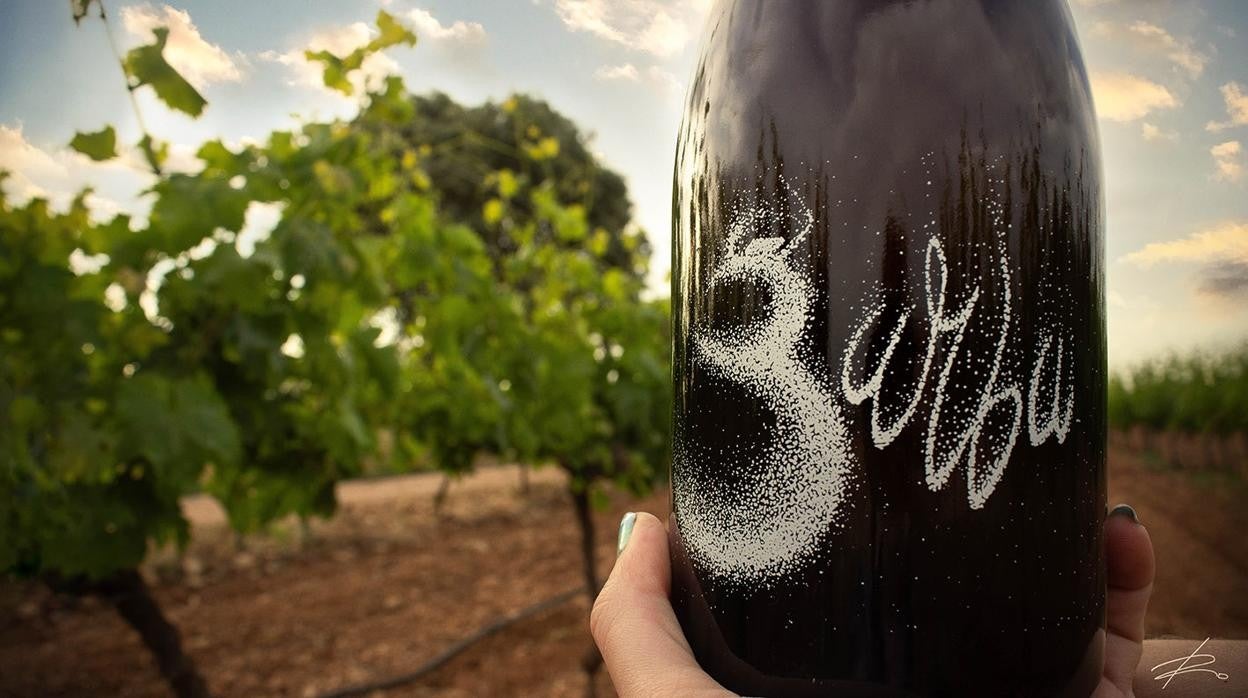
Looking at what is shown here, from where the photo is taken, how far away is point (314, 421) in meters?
2.64

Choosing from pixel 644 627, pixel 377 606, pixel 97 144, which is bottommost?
pixel 377 606

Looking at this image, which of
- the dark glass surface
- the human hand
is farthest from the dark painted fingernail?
the dark glass surface

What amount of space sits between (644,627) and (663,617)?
33 mm

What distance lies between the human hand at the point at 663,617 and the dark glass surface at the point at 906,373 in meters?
0.06

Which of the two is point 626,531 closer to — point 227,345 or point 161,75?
point 161,75

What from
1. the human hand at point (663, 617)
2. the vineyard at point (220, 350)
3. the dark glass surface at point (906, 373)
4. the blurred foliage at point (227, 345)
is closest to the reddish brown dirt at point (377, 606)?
the vineyard at point (220, 350)

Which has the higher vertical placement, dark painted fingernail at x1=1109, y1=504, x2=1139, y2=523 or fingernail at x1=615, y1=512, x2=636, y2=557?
dark painted fingernail at x1=1109, y1=504, x2=1139, y2=523

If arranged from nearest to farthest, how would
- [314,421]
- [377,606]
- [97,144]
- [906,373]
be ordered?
[906,373] → [97,144] → [314,421] → [377,606]

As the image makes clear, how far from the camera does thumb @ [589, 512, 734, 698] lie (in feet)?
2.60

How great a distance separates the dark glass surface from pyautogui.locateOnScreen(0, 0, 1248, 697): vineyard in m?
1.08

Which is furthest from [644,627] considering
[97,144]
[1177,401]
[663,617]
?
[1177,401]

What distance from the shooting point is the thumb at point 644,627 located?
79cm

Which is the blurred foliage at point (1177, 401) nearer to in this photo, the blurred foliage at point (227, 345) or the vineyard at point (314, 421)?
the vineyard at point (314, 421)

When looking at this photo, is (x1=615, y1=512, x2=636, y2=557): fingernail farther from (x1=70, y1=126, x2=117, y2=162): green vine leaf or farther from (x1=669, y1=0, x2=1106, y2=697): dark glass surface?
(x1=70, y1=126, x2=117, y2=162): green vine leaf
